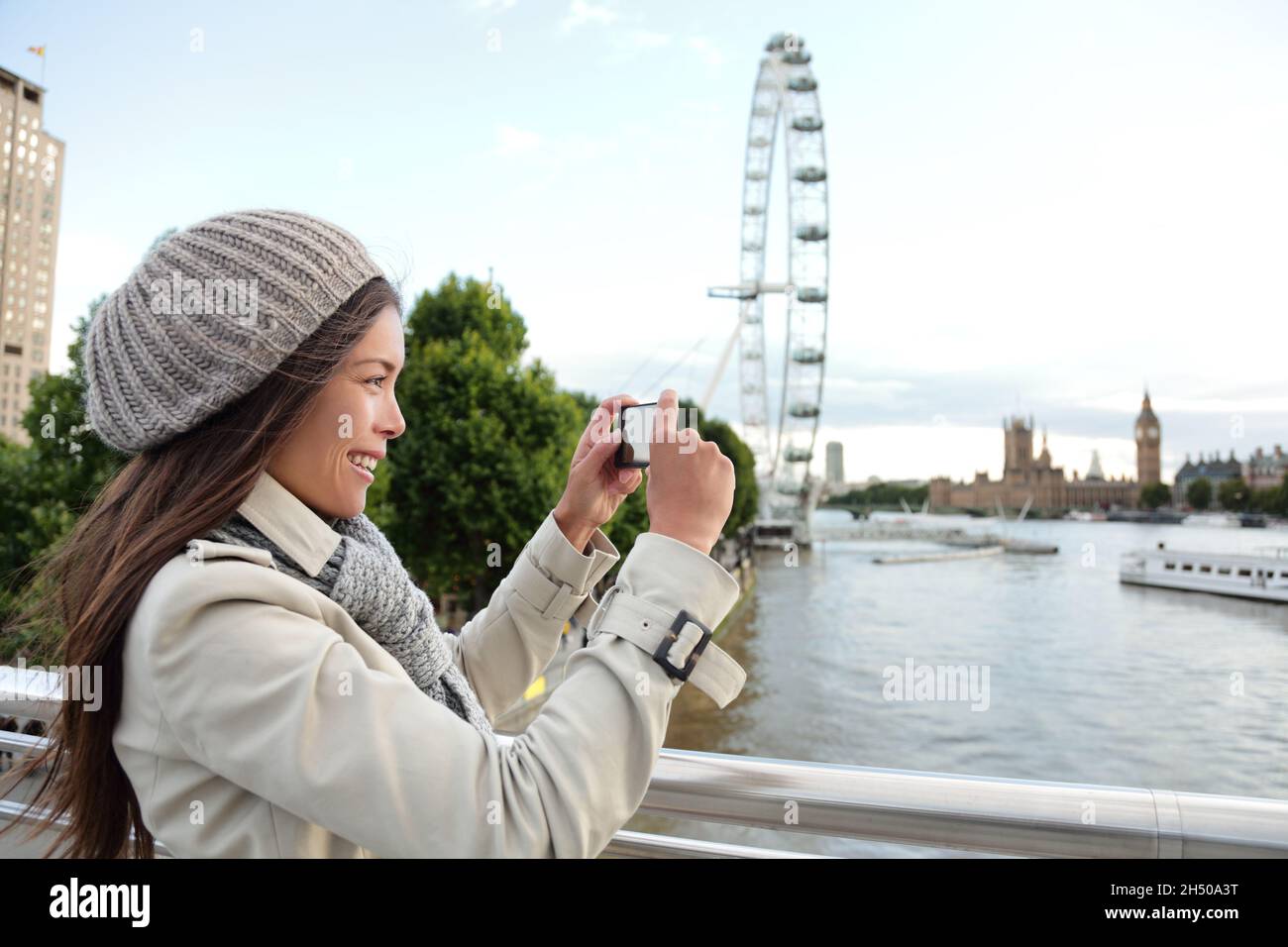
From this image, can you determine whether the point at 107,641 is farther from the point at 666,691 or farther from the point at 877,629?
the point at 877,629

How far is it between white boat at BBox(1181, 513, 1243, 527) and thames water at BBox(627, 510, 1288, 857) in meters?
32.7

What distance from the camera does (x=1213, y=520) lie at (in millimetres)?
75562

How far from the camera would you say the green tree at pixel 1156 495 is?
81812mm

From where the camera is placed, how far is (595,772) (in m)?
0.82

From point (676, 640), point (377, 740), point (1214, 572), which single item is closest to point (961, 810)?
point (676, 640)

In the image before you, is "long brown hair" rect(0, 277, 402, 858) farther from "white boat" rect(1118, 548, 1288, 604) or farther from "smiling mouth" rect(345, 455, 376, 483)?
"white boat" rect(1118, 548, 1288, 604)

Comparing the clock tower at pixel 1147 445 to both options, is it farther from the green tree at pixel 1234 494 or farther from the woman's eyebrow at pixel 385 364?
the woman's eyebrow at pixel 385 364

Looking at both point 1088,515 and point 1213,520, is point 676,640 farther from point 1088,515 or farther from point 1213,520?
point 1088,515

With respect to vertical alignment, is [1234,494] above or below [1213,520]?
above

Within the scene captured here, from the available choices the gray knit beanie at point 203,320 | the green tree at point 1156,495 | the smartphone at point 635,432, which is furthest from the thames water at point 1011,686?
the green tree at point 1156,495

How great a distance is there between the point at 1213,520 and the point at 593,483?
8693 cm

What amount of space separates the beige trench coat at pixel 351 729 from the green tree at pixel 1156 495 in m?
Answer: 92.0
